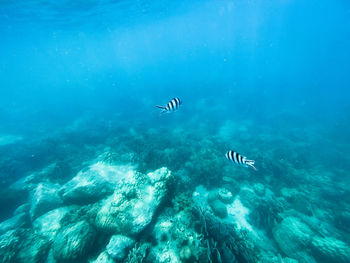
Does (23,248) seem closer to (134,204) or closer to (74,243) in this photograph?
(74,243)

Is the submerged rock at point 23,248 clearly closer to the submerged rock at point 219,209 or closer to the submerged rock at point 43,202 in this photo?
the submerged rock at point 43,202

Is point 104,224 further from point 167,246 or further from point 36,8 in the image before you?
point 36,8

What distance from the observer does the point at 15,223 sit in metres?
5.72

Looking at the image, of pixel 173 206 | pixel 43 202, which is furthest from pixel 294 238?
pixel 43 202

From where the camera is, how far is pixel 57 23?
82.2ft

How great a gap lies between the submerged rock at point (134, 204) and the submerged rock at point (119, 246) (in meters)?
0.15

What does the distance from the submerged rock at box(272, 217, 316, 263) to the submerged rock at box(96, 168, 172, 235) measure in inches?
180

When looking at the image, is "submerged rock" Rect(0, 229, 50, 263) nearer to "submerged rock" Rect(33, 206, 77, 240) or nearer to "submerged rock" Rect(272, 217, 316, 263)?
"submerged rock" Rect(33, 206, 77, 240)

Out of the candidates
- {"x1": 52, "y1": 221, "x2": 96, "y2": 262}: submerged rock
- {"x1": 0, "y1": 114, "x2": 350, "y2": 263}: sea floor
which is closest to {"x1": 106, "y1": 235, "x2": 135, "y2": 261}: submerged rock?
{"x1": 0, "y1": 114, "x2": 350, "y2": 263}: sea floor

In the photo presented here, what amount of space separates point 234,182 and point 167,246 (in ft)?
18.7

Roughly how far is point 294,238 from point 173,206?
4.44m

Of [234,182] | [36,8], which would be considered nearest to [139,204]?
[234,182]

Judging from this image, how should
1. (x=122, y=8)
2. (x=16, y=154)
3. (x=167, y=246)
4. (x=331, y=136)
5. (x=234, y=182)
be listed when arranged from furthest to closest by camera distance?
(x=122, y=8) < (x=331, y=136) < (x=16, y=154) < (x=234, y=182) < (x=167, y=246)

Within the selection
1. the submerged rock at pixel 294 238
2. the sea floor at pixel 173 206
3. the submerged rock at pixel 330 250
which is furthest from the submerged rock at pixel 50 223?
the submerged rock at pixel 330 250
